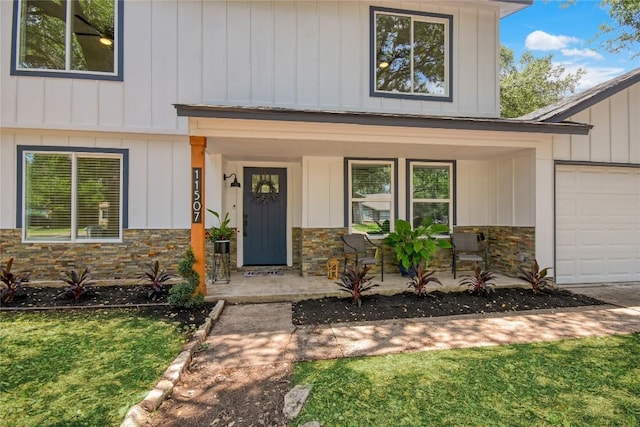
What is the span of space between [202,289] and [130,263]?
2.16m

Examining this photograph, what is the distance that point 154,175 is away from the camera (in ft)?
20.6

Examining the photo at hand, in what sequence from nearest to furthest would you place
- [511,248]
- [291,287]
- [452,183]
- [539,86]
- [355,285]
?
[355,285] < [291,287] < [511,248] < [452,183] < [539,86]

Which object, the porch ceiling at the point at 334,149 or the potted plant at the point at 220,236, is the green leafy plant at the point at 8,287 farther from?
the porch ceiling at the point at 334,149

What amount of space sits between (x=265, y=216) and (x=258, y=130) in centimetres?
295

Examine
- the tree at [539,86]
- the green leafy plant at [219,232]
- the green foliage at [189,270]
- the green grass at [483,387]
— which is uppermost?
the tree at [539,86]

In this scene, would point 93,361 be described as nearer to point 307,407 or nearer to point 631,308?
point 307,407

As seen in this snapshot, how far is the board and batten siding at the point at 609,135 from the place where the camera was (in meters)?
6.20

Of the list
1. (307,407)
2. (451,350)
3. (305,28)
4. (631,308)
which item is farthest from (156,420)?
(305,28)

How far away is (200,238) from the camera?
16.3 ft

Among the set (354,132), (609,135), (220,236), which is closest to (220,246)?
(220,236)

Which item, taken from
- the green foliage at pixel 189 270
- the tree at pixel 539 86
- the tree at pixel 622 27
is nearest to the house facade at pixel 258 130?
the green foliage at pixel 189 270

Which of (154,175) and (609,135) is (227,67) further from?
(609,135)

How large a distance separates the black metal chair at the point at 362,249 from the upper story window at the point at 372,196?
33cm

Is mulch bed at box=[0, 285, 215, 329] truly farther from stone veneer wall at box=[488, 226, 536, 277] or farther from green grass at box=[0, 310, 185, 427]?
stone veneer wall at box=[488, 226, 536, 277]
